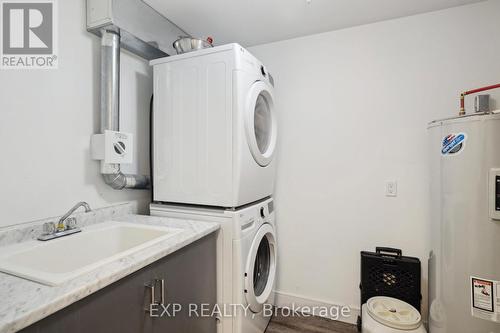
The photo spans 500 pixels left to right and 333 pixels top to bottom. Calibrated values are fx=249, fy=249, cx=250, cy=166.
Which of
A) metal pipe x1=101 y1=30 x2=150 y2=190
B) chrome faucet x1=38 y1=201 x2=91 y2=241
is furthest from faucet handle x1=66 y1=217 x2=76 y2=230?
metal pipe x1=101 y1=30 x2=150 y2=190

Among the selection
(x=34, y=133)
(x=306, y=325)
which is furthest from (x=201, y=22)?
(x=306, y=325)

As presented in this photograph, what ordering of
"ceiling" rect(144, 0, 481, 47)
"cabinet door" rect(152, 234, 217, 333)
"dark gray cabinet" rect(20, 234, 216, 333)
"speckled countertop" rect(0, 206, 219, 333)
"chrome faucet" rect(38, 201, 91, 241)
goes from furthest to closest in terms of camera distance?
1. "ceiling" rect(144, 0, 481, 47)
2. "chrome faucet" rect(38, 201, 91, 241)
3. "cabinet door" rect(152, 234, 217, 333)
4. "dark gray cabinet" rect(20, 234, 216, 333)
5. "speckled countertop" rect(0, 206, 219, 333)

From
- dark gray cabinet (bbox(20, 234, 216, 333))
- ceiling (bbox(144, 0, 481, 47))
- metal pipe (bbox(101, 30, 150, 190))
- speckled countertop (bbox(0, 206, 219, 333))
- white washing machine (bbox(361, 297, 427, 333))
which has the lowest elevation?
white washing machine (bbox(361, 297, 427, 333))

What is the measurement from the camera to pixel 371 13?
1.77 meters

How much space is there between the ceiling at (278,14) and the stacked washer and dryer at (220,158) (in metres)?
0.42

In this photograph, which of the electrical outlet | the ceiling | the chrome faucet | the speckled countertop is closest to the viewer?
the speckled countertop

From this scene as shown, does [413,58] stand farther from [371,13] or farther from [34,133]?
[34,133]

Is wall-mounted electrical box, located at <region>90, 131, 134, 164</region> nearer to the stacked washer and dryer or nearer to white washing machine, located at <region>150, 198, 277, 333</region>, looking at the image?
the stacked washer and dryer

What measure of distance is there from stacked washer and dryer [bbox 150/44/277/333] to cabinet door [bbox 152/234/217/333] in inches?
3.3

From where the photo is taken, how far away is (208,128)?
148cm

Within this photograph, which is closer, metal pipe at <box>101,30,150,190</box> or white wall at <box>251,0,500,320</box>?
metal pipe at <box>101,30,150,190</box>

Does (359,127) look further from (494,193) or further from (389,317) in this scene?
(389,317)

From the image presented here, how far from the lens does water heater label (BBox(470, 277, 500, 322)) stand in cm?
120

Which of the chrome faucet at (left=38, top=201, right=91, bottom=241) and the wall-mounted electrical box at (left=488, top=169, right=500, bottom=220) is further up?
the wall-mounted electrical box at (left=488, top=169, right=500, bottom=220)
